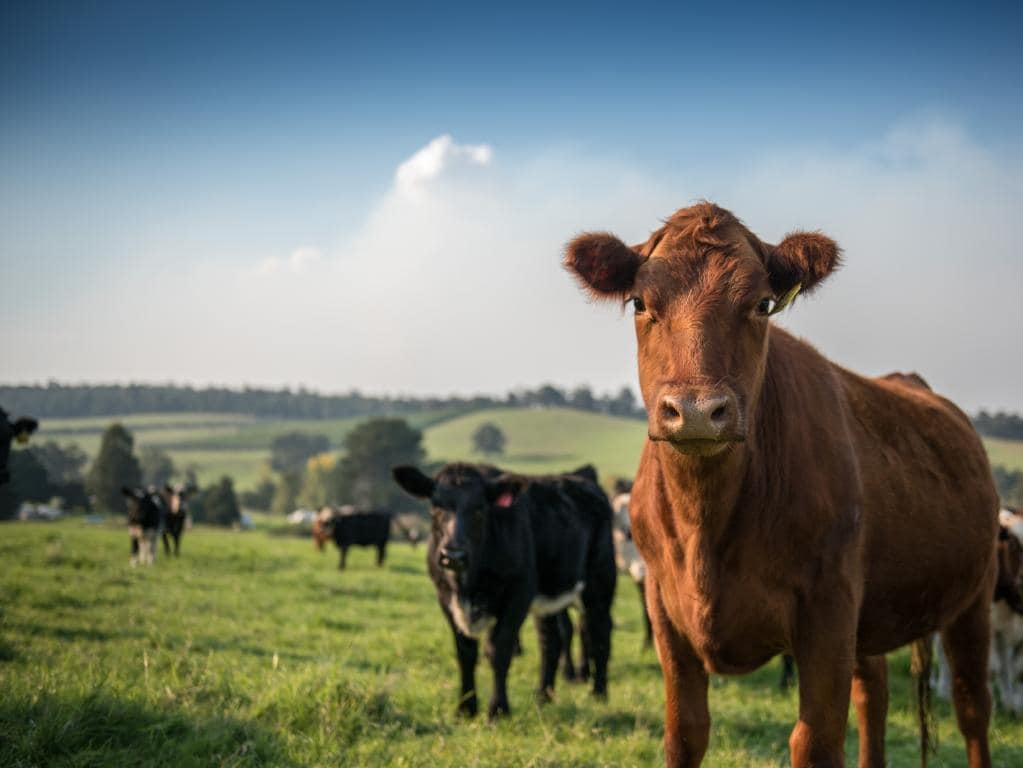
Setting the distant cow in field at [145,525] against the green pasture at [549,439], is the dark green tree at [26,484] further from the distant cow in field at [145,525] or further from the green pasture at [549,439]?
the green pasture at [549,439]

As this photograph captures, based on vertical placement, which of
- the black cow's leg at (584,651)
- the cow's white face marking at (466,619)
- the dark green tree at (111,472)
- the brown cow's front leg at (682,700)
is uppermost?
the brown cow's front leg at (682,700)

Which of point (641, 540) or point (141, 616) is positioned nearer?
point (641, 540)

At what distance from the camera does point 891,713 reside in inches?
332

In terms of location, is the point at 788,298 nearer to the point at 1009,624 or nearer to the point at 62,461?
the point at 1009,624

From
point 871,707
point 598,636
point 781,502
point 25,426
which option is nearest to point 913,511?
point 781,502

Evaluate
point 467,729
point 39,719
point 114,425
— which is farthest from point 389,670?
point 114,425

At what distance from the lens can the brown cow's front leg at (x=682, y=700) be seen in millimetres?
3971

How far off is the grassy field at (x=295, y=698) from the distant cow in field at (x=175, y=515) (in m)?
9.42

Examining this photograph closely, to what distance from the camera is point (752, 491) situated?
366 centimetres

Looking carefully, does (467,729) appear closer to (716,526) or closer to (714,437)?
(716,526)

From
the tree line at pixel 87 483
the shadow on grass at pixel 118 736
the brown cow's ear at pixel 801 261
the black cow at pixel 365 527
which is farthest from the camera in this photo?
the tree line at pixel 87 483

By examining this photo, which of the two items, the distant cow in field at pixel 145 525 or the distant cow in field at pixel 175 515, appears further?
the distant cow in field at pixel 175 515

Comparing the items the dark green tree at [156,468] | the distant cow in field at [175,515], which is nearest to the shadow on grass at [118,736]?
the distant cow in field at [175,515]

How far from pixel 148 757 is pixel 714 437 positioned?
3705 millimetres
